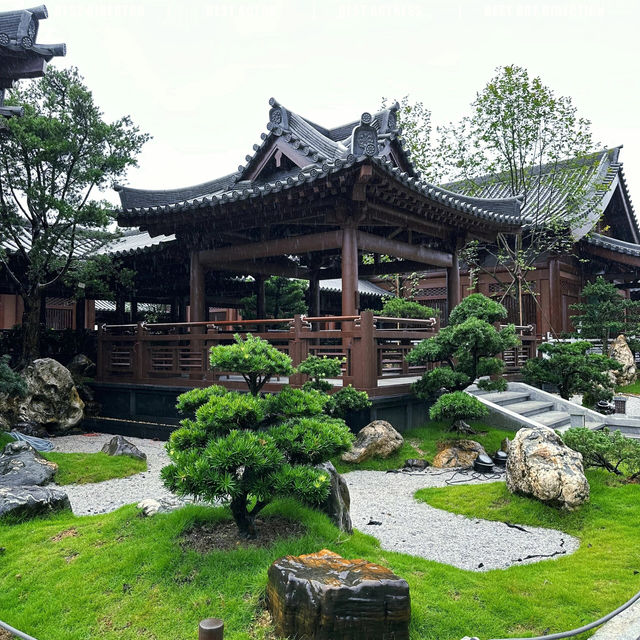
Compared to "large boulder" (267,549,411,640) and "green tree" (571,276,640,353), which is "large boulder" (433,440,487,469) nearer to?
"large boulder" (267,549,411,640)

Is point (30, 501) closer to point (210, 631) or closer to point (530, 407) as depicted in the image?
point (210, 631)

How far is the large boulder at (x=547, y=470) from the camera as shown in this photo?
596 cm

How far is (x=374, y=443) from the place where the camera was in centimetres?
841

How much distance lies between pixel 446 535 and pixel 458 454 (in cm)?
316

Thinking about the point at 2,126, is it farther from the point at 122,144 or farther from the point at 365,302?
the point at 365,302

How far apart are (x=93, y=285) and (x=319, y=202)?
18.3ft

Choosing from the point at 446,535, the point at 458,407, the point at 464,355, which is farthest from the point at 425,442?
the point at 446,535

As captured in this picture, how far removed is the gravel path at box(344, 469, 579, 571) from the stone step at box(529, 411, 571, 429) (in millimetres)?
4630

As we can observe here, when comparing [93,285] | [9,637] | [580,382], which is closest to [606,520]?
Result: [9,637]

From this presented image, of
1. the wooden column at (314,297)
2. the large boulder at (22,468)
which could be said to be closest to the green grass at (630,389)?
the wooden column at (314,297)

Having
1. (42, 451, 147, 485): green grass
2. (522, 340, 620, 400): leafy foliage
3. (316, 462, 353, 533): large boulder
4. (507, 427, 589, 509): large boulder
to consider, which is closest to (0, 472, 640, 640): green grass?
(316, 462, 353, 533): large boulder

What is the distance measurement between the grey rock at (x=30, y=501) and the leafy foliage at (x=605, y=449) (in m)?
6.15

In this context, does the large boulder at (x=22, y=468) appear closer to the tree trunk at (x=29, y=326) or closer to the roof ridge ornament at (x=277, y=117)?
the tree trunk at (x=29, y=326)

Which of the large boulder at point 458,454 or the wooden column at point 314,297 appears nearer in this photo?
the large boulder at point 458,454
